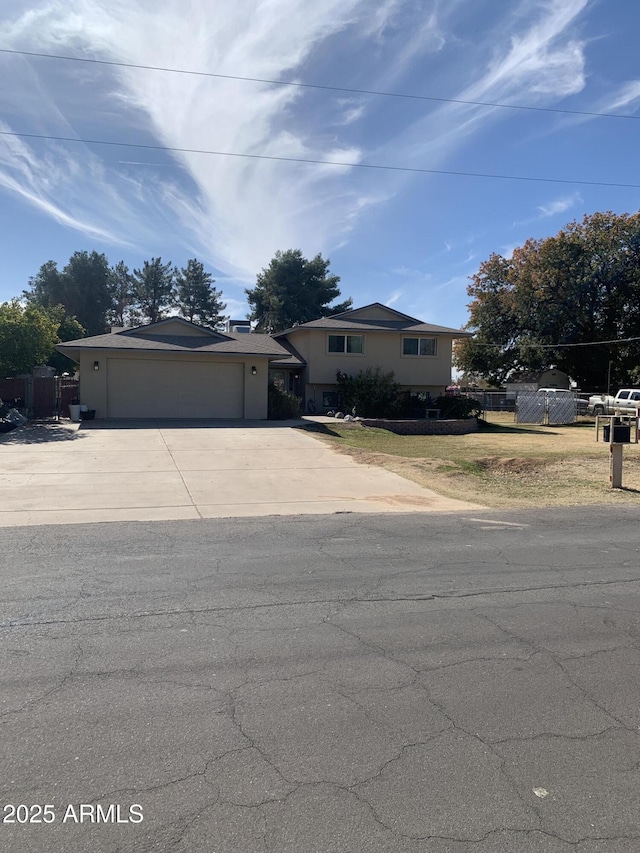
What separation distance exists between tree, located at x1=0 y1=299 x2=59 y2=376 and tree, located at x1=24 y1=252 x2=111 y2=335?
39406 millimetres

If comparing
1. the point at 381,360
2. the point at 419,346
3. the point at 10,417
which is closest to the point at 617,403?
the point at 419,346

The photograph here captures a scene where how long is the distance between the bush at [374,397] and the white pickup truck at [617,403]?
14443mm

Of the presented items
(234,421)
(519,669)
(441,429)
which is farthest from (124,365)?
(519,669)

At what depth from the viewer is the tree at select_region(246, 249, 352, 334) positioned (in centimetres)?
5444

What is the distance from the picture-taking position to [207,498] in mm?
10414

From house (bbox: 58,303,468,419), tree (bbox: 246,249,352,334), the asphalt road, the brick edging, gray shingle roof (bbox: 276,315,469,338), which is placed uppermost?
tree (bbox: 246,249,352,334)

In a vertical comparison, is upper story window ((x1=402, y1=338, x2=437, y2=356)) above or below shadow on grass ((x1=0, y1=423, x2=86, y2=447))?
above

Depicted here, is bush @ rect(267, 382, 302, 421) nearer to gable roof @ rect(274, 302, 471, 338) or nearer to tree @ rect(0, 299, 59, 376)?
gable roof @ rect(274, 302, 471, 338)

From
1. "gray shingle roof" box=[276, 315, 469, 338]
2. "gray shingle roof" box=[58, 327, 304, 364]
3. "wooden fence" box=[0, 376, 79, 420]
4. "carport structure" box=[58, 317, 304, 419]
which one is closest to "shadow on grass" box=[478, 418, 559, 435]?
"gray shingle roof" box=[276, 315, 469, 338]

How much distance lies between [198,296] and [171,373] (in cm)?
4114

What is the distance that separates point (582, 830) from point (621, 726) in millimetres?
969

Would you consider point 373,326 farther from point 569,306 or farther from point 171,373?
point 569,306

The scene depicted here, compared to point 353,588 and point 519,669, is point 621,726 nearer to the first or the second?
point 519,669

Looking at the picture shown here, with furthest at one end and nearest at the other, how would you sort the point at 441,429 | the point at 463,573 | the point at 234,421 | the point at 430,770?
the point at 441,429 → the point at 234,421 → the point at 463,573 → the point at 430,770
